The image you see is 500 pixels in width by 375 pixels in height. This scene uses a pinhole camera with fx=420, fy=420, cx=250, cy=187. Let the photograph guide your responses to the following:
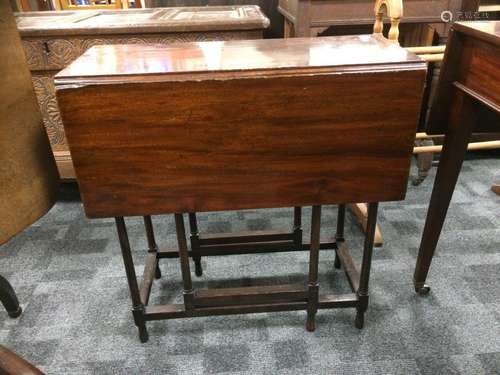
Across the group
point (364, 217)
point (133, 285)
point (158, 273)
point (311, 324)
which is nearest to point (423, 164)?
point (364, 217)

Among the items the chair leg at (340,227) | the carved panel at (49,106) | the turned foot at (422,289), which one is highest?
the carved panel at (49,106)

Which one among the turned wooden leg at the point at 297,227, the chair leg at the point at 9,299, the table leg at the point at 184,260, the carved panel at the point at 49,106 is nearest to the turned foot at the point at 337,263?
the turned wooden leg at the point at 297,227

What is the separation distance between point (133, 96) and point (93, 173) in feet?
0.70

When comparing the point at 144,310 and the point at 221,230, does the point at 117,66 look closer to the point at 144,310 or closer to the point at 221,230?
the point at 144,310

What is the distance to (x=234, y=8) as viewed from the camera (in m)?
2.12

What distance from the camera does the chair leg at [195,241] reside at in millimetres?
1469

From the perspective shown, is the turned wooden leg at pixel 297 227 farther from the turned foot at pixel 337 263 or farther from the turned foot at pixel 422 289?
the turned foot at pixel 422 289

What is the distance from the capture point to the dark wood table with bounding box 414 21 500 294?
96 cm

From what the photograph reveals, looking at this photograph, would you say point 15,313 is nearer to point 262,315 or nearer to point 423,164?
point 262,315

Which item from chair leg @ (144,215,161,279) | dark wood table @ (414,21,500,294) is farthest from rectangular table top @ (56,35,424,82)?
chair leg @ (144,215,161,279)

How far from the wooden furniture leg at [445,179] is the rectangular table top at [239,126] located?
0.73ft

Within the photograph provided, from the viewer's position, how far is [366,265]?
1226 millimetres

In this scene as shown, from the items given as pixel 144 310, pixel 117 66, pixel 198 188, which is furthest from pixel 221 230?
pixel 117 66

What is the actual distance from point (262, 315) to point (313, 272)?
0.27 m
